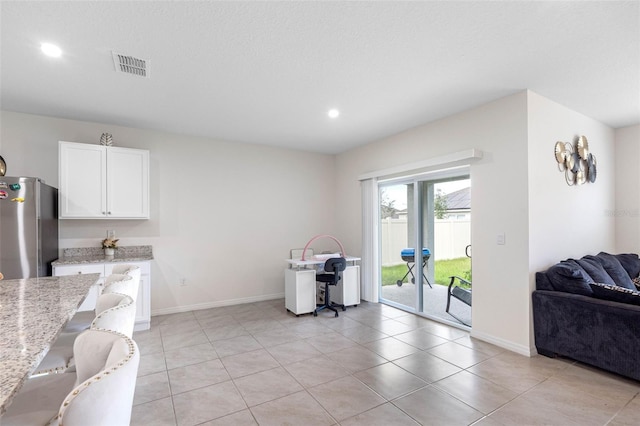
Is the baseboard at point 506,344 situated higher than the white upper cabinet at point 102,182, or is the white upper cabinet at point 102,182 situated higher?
the white upper cabinet at point 102,182

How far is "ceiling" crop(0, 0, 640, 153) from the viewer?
79.6 inches

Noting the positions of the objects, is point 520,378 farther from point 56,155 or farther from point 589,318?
point 56,155

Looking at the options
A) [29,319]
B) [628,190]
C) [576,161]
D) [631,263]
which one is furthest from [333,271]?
[628,190]

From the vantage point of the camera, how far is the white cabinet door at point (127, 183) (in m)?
4.02

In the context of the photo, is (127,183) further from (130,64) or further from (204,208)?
(130,64)

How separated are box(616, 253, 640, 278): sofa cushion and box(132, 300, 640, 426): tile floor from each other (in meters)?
2.05

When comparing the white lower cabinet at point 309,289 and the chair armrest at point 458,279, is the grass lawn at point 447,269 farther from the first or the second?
the white lower cabinet at point 309,289

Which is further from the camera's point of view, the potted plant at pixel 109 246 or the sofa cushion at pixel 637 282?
the potted plant at pixel 109 246

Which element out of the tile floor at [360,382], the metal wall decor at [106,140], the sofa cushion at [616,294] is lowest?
the tile floor at [360,382]

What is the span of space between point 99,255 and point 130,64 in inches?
107

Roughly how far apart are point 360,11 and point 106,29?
5.87 ft

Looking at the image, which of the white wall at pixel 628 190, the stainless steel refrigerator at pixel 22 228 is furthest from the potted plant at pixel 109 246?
the white wall at pixel 628 190

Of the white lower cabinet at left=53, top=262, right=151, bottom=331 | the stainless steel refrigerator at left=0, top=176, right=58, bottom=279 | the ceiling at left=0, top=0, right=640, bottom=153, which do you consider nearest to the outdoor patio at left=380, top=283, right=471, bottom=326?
the ceiling at left=0, top=0, right=640, bottom=153

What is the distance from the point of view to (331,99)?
344 centimetres
